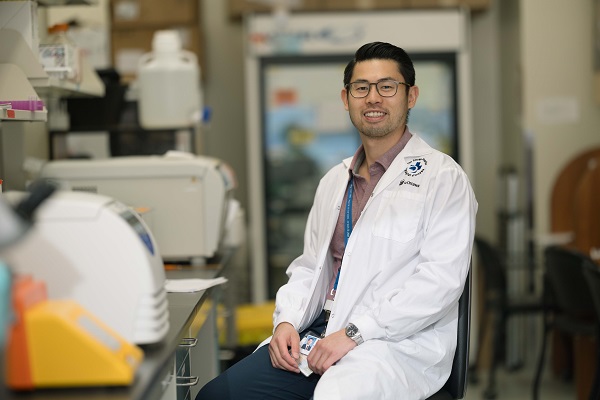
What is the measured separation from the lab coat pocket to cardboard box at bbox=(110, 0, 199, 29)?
3394mm

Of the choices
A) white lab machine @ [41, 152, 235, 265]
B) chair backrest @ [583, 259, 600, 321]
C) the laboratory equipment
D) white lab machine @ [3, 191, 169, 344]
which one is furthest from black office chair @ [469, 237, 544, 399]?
the laboratory equipment

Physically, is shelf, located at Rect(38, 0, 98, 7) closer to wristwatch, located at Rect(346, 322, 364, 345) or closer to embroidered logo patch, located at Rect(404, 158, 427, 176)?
embroidered logo patch, located at Rect(404, 158, 427, 176)

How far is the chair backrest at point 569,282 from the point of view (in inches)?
152

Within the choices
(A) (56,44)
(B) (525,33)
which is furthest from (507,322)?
(A) (56,44)

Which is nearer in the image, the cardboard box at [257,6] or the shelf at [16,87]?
the shelf at [16,87]

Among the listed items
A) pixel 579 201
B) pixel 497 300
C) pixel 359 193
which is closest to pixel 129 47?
pixel 497 300

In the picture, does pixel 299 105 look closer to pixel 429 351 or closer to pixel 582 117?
pixel 582 117

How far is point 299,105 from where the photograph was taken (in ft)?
17.9

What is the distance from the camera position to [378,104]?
2434 mm

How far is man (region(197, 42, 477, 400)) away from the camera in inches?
87.0

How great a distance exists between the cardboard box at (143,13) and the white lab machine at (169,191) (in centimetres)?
217

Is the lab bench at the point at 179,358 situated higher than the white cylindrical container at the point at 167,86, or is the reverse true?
the white cylindrical container at the point at 167,86

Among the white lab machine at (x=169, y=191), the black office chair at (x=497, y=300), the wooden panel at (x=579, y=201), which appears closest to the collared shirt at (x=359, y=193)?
the white lab machine at (x=169, y=191)

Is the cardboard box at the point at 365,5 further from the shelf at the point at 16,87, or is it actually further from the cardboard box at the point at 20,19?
the shelf at the point at 16,87
